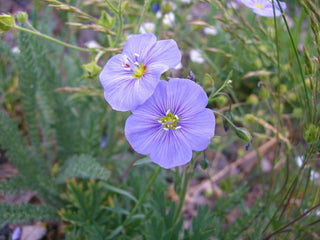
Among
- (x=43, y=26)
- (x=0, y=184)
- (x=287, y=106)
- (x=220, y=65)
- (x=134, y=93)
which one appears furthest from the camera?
(x=220, y=65)

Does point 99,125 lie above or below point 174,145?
below

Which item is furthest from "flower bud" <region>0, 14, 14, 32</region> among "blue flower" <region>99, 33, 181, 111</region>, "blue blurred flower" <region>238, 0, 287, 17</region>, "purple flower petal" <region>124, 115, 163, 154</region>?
"blue blurred flower" <region>238, 0, 287, 17</region>

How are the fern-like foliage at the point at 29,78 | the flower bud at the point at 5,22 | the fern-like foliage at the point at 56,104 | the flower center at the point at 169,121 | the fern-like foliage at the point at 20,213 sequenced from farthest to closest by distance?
the fern-like foliage at the point at 56,104 → the fern-like foliage at the point at 29,78 → the fern-like foliage at the point at 20,213 → the flower bud at the point at 5,22 → the flower center at the point at 169,121

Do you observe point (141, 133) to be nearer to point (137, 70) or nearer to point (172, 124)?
point (172, 124)

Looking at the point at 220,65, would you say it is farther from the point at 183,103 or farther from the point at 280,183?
the point at 183,103

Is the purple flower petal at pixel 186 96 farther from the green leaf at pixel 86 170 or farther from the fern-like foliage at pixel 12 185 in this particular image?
the fern-like foliage at pixel 12 185

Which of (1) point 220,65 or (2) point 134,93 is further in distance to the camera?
(1) point 220,65

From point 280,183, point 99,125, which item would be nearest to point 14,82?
point 99,125

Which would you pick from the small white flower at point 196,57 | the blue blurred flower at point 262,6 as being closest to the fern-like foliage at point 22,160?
the blue blurred flower at point 262,6
